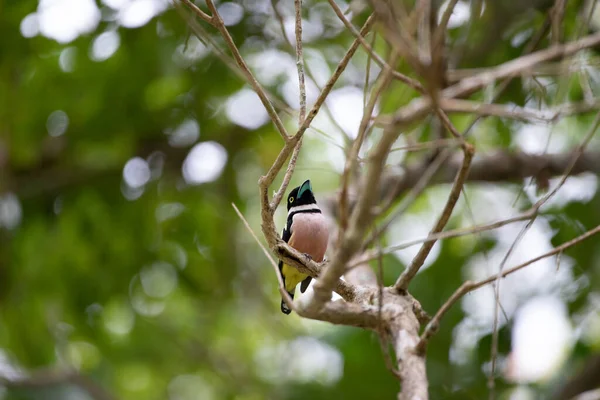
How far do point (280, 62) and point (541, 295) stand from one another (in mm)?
2926

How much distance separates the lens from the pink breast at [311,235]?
441cm

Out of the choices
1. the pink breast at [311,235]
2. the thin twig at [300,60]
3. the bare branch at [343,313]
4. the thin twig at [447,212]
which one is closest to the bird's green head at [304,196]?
the pink breast at [311,235]

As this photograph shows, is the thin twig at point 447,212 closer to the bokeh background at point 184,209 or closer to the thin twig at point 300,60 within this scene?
the thin twig at point 300,60

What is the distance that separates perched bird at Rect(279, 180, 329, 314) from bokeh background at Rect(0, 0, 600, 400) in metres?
0.78

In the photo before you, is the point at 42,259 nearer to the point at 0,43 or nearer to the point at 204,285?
the point at 204,285

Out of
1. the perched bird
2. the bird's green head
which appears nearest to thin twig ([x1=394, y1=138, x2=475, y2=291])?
the perched bird

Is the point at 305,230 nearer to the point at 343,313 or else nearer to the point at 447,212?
the point at 447,212

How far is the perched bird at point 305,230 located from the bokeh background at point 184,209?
0.78m

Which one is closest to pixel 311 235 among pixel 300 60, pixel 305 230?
pixel 305 230

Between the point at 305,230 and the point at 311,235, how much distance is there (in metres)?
0.06

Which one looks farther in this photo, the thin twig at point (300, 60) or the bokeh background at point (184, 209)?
the bokeh background at point (184, 209)

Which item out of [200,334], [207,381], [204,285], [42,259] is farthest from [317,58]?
[207,381]

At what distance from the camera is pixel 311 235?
14.5 ft

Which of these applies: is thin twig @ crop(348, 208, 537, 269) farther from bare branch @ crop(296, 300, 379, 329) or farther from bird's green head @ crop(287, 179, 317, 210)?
bird's green head @ crop(287, 179, 317, 210)
